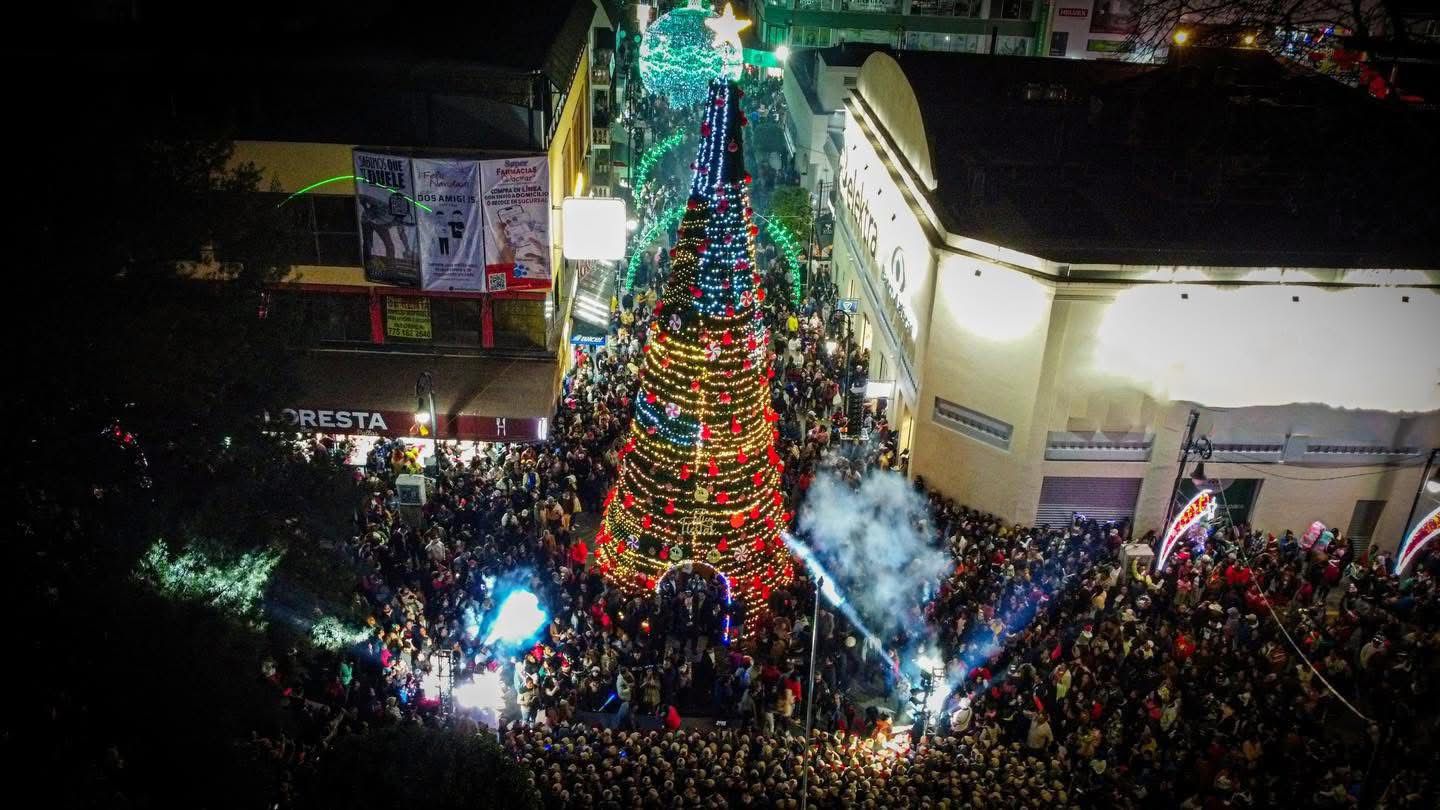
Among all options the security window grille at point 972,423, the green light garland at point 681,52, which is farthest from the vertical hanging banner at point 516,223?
the green light garland at point 681,52

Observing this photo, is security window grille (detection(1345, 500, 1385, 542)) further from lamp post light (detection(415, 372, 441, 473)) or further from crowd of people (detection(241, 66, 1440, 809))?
lamp post light (detection(415, 372, 441, 473))

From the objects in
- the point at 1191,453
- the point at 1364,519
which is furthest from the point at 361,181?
the point at 1364,519

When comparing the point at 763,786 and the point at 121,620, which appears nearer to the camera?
the point at 121,620

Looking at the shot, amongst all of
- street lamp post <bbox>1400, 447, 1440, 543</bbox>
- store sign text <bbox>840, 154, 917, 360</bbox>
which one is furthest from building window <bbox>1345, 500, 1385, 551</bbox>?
store sign text <bbox>840, 154, 917, 360</bbox>

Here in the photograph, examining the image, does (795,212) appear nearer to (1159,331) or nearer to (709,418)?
(1159,331)

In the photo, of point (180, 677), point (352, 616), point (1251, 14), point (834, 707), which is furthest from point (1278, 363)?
point (180, 677)

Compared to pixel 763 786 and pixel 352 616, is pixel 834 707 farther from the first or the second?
pixel 352 616

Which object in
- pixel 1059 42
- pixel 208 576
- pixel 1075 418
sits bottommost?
pixel 1075 418
